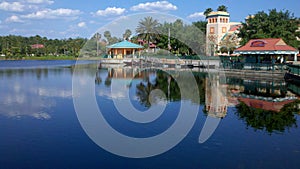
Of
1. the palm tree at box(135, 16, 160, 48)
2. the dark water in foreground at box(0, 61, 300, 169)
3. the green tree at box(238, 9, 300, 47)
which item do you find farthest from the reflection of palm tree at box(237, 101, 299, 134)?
the palm tree at box(135, 16, 160, 48)

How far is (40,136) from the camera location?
30.0 feet

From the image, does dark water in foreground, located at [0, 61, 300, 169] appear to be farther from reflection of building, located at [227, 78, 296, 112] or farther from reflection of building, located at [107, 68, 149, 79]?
reflection of building, located at [107, 68, 149, 79]

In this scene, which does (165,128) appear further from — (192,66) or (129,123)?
(192,66)

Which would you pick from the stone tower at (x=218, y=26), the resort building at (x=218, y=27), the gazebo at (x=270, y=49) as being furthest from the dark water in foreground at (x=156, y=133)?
the stone tower at (x=218, y=26)

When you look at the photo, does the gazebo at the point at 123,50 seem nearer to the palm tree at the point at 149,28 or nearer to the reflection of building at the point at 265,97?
the palm tree at the point at 149,28

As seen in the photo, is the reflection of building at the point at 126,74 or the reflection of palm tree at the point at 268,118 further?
the reflection of building at the point at 126,74

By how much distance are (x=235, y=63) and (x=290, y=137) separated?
2334 cm

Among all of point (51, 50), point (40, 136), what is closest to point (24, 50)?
point (51, 50)

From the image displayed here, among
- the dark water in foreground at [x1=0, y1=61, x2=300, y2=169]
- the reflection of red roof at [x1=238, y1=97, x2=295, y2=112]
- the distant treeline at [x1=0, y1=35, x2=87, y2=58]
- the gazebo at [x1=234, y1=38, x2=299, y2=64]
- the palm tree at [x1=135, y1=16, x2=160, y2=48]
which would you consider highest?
the palm tree at [x1=135, y1=16, x2=160, y2=48]

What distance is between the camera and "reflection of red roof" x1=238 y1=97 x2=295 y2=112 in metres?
14.2

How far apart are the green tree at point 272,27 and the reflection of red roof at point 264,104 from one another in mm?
21144

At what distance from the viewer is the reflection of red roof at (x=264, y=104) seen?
1425 cm

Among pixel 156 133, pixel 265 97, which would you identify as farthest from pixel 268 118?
pixel 265 97

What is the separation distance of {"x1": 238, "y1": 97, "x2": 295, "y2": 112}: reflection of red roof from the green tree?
21144mm
